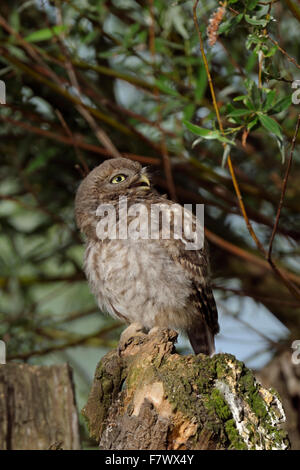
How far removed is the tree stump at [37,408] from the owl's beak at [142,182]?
1015mm

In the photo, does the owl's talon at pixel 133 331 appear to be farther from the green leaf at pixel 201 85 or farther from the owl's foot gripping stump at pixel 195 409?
the green leaf at pixel 201 85

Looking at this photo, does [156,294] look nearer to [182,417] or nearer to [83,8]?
[182,417]

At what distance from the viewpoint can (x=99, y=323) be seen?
198 inches

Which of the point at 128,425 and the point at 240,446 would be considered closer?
the point at 240,446

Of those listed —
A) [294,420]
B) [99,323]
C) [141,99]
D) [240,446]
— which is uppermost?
[141,99]

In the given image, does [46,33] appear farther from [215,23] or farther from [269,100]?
[269,100]

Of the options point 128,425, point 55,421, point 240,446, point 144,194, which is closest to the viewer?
point 240,446

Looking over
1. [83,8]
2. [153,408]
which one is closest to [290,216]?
[83,8]

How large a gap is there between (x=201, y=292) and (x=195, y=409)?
59.7 inches

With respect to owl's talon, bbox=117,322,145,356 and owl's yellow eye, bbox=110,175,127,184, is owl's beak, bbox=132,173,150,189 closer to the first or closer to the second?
owl's yellow eye, bbox=110,175,127,184

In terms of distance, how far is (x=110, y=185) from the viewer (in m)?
3.38

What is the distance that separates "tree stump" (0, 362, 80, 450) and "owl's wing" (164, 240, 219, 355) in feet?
2.53

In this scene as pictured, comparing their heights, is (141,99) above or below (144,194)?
above
